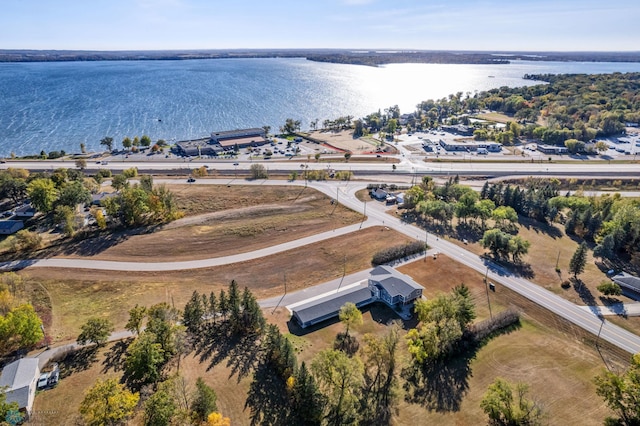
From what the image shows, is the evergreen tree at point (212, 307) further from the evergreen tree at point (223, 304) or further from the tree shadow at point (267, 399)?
the tree shadow at point (267, 399)

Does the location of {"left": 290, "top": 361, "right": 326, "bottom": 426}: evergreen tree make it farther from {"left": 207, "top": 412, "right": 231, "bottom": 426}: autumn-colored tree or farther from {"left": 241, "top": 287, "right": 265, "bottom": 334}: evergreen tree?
{"left": 241, "top": 287, "right": 265, "bottom": 334}: evergreen tree

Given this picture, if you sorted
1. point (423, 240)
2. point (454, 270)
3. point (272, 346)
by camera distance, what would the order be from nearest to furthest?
point (272, 346)
point (454, 270)
point (423, 240)

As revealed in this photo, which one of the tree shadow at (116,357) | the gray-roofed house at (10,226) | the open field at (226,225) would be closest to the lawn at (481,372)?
the tree shadow at (116,357)

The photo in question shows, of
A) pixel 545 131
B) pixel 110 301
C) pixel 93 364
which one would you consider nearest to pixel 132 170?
pixel 110 301

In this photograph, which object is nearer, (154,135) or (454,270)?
(454,270)

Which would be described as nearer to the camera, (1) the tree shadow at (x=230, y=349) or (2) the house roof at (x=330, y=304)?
(1) the tree shadow at (x=230, y=349)

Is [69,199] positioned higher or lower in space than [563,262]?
higher

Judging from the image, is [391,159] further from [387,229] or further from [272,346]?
[272,346]

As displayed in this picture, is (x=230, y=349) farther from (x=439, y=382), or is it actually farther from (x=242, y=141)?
(x=242, y=141)
